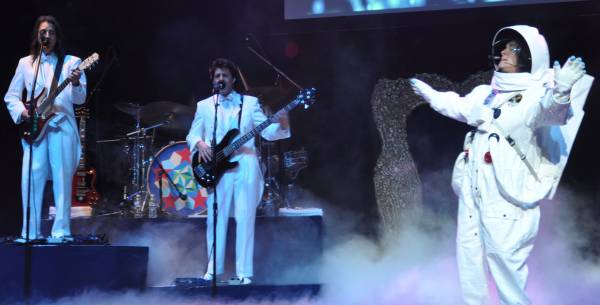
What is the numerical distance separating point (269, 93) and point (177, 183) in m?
1.58

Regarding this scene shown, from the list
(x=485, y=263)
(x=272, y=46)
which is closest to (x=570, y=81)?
(x=485, y=263)

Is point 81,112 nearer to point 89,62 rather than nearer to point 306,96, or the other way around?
point 89,62

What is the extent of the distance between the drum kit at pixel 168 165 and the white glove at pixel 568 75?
397cm

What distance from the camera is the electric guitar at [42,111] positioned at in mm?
5836

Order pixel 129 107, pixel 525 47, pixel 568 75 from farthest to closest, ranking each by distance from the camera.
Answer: pixel 129 107 → pixel 525 47 → pixel 568 75

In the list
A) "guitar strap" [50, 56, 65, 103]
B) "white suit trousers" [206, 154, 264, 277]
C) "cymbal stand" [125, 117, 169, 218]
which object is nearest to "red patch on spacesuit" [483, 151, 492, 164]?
"white suit trousers" [206, 154, 264, 277]

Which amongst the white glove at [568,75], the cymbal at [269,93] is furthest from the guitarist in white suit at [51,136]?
the white glove at [568,75]

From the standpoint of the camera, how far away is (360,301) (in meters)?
6.06

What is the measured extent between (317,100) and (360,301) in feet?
9.92

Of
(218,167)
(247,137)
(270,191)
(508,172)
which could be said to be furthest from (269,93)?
(508,172)

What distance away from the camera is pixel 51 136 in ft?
19.5

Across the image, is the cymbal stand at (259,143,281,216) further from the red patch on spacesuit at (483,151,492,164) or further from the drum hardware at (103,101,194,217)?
the red patch on spacesuit at (483,151,492,164)

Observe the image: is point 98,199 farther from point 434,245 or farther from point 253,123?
point 434,245

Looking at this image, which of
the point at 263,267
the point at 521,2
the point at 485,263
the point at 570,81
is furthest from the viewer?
the point at 521,2
